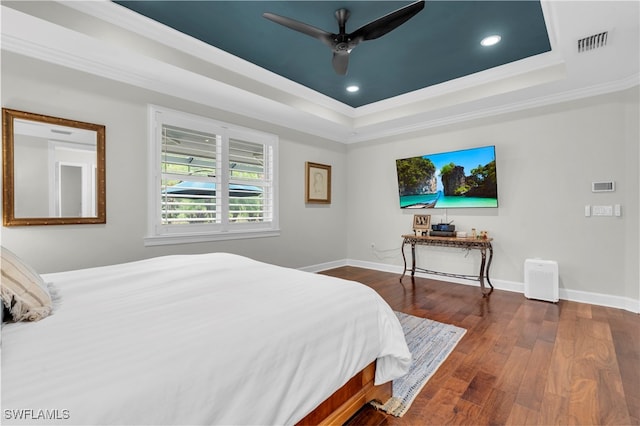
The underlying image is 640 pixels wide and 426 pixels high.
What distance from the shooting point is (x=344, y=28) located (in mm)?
2695

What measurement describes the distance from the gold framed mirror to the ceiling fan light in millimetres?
4058

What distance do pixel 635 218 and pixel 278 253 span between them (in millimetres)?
4474

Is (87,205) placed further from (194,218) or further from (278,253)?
(278,253)

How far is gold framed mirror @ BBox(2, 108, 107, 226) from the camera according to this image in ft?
8.23

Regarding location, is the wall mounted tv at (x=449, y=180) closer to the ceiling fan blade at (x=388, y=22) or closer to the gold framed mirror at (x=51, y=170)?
the ceiling fan blade at (x=388, y=22)

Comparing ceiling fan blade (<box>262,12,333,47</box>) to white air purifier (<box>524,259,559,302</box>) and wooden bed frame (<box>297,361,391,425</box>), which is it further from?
white air purifier (<box>524,259,559,302</box>)

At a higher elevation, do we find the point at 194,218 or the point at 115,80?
the point at 115,80

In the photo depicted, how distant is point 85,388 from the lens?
2.46 feet

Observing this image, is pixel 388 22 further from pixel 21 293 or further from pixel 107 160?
pixel 107 160

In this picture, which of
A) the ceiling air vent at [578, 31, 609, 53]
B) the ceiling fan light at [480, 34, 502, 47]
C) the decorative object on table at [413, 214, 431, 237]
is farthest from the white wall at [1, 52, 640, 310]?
the ceiling fan light at [480, 34, 502, 47]

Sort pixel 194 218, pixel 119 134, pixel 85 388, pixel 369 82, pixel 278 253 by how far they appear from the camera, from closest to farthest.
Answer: pixel 85 388 → pixel 119 134 → pixel 194 218 → pixel 369 82 → pixel 278 253

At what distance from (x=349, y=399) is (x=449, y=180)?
3.83 meters

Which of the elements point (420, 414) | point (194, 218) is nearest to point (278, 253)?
point (194, 218)

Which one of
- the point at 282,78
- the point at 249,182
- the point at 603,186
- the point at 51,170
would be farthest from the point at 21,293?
the point at 603,186
